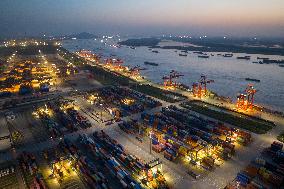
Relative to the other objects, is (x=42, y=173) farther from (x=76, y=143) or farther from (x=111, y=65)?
(x=111, y=65)

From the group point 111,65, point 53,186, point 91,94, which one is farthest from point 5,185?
point 111,65

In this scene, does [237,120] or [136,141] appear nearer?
[136,141]

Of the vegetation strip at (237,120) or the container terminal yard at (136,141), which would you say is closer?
the container terminal yard at (136,141)

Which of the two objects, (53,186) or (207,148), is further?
(207,148)

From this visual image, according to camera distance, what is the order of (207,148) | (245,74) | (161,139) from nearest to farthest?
(207,148) < (161,139) < (245,74)

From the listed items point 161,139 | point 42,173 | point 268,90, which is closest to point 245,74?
point 268,90

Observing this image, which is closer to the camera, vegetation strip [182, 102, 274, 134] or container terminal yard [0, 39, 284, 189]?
container terminal yard [0, 39, 284, 189]

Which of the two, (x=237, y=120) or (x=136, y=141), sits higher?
(x=237, y=120)

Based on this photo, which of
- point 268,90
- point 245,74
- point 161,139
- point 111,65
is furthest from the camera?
point 111,65
